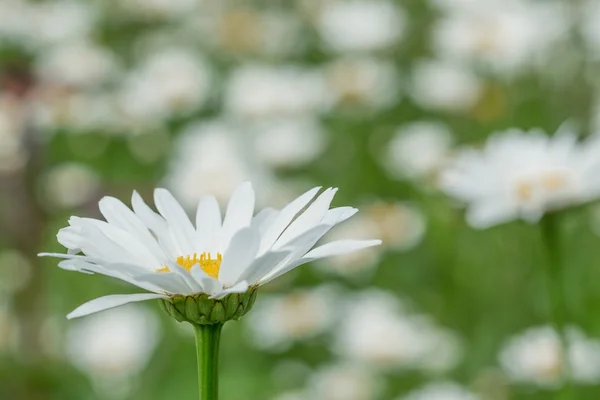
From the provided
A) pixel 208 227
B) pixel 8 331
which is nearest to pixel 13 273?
pixel 8 331

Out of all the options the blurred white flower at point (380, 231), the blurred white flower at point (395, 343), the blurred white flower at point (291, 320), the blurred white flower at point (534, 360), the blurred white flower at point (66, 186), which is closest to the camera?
the blurred white flower at point (534, 360)

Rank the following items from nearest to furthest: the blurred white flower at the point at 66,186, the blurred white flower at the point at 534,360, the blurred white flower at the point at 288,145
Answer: the blurred white flower at the point at 534,360, the blurred white flower at the point at 66,186, the blurred white flower at the point at 288,145

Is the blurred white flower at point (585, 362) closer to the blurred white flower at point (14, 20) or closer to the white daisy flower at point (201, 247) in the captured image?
the white daisy flower at point (201, 247)

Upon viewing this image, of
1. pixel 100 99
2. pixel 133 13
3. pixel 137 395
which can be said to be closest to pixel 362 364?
pixel 137 395

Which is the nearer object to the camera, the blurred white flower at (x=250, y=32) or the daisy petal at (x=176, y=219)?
the daisy petal at (x=176, y=219)

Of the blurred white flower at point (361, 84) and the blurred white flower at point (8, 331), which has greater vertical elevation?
the blurred white flower at point (361, 84)

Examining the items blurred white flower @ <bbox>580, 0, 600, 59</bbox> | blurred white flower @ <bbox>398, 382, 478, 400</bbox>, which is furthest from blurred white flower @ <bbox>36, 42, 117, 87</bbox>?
blurred white flower @ <bbox>398, 382, 478, 400</bbox>

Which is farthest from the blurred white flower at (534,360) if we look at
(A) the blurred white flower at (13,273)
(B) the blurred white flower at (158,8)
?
(B) the blurred white flower at (158,8)

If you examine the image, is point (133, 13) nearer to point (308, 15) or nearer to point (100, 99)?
point (308, 15)
